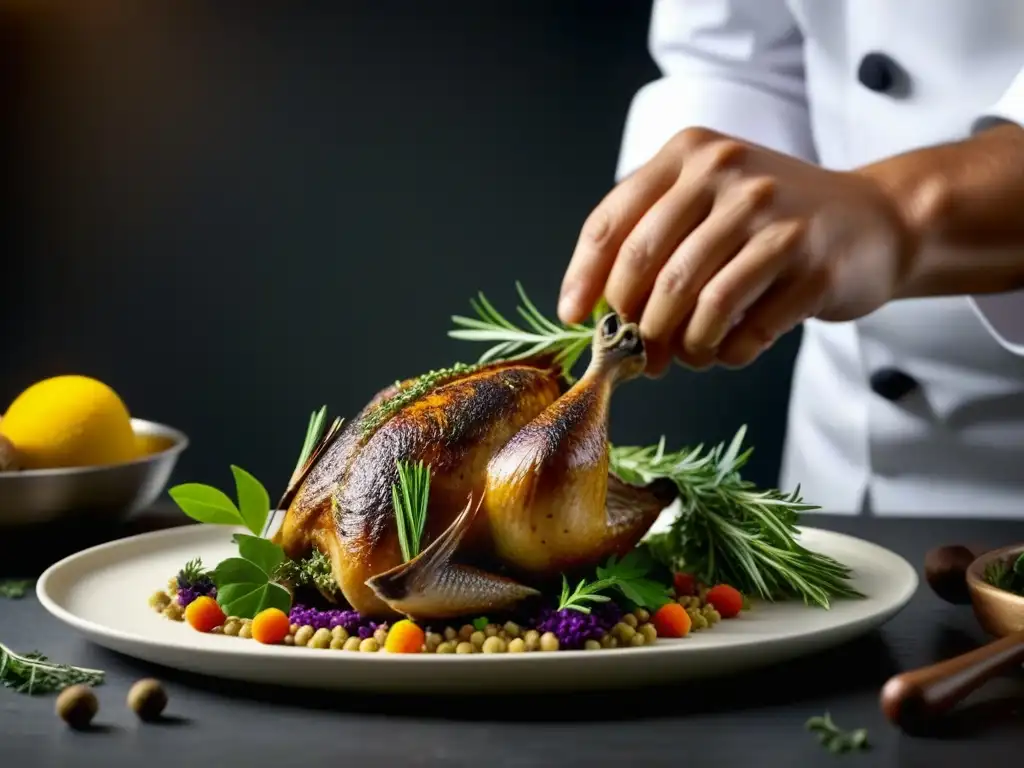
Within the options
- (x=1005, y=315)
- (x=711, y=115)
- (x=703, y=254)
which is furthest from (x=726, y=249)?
(x=711, y=115)

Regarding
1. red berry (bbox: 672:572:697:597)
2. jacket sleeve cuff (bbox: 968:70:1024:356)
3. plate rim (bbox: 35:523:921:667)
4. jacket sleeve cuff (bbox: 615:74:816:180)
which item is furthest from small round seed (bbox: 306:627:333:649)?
jacket sleeve cuff (bbox: 615:74:816:180)

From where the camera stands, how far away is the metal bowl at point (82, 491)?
53.2 inches

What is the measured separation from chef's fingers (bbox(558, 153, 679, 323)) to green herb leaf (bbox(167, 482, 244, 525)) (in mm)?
352

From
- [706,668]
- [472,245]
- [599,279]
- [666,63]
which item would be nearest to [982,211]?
[599,279]

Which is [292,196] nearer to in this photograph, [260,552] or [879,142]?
[879,142]

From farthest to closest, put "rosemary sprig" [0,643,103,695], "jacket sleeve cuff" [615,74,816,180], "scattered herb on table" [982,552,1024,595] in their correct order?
"jacket sleeve cuff" [615,74,816,180], "scattered herb on table" [982,552,1024,595], "rosemary sprig" [0,643,103,695]

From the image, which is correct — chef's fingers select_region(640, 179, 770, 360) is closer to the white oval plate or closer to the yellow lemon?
the white oval plate

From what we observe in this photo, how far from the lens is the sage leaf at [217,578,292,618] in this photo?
1040mm

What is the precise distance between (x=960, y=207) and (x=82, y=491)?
931mm

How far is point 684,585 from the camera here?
3.81ft

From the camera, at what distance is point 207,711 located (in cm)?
90

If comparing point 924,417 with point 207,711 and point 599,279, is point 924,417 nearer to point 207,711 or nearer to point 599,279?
point 599,279

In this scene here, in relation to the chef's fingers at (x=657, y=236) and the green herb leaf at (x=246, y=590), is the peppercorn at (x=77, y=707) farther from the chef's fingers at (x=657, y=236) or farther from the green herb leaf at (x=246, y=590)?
the chef's fingers at (x=657, y=236)

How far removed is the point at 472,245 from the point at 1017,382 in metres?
1.16
